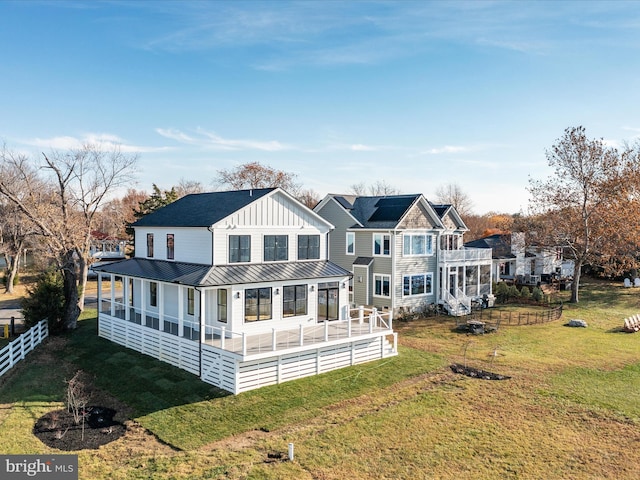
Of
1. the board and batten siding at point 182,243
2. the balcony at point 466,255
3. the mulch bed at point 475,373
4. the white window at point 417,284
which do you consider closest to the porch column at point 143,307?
the board and batten siding at point 182,243

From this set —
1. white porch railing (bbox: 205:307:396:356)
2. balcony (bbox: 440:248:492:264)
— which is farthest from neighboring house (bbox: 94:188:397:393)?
balcony (bbox: 440:248:492:264)

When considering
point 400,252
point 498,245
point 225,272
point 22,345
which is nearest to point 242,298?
point 225,272

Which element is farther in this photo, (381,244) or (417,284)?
(417,284)

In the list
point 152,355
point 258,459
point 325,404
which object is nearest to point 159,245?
point 152,355

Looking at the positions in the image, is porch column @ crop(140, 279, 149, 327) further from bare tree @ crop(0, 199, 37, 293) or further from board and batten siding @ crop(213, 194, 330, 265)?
bare tree @ crop(0, 199, 37, 293)

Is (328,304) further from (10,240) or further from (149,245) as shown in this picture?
(10,240)

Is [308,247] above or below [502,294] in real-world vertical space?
above

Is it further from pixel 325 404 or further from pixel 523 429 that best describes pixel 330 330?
pixel 523 429

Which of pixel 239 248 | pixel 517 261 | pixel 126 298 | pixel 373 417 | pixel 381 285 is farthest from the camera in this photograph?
pixel 517 261
